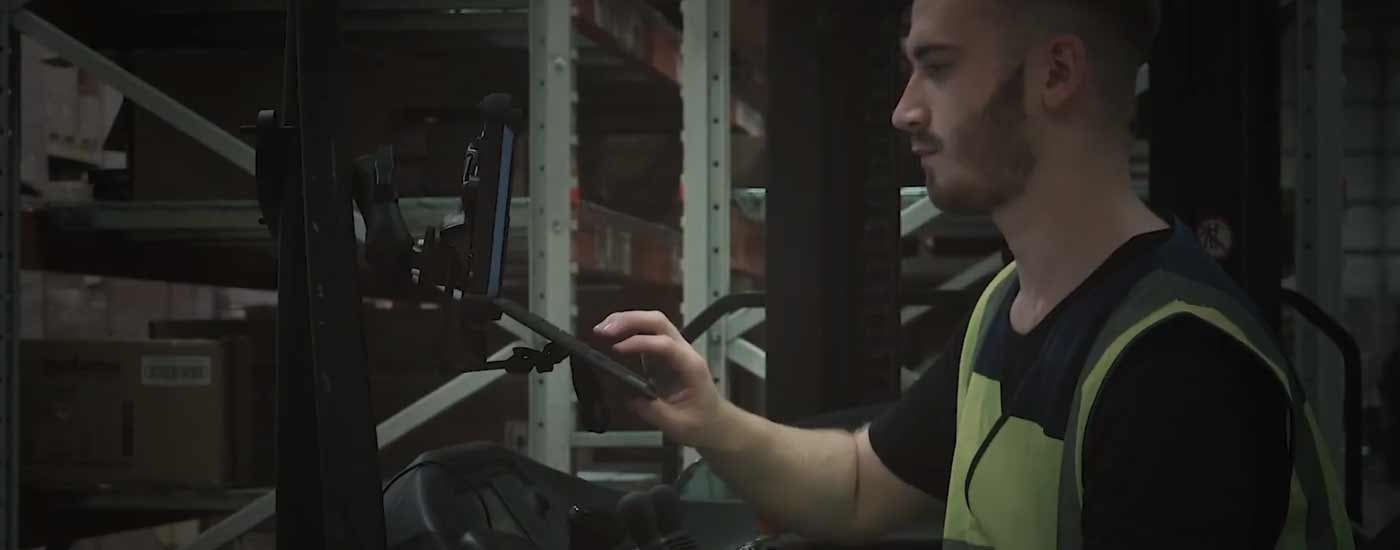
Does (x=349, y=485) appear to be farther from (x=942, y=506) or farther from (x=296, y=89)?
(x=942, y=506)

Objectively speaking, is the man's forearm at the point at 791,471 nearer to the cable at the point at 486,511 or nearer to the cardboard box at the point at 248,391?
the cable at the point at 486,511

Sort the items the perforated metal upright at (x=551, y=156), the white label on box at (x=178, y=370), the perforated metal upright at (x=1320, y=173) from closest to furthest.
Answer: the perforated metal upright at (x=1320, y=173) → the perforated metal upright at (x=551, y=156) → the white label on box at (x=178, y=370)

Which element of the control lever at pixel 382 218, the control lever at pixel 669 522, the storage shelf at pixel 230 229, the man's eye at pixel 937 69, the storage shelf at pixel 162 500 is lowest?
the storage shelf at pixel 162 500

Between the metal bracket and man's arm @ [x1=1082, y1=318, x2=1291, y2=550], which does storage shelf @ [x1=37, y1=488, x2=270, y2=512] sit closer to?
the metal bracket

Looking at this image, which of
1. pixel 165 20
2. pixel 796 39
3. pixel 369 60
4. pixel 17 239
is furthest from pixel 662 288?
pixel 796 39

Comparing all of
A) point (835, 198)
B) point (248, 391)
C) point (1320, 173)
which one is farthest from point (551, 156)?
point (1320, 173)

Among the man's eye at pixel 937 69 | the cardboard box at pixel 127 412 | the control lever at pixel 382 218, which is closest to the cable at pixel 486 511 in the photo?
the control lever at pixel 382 218

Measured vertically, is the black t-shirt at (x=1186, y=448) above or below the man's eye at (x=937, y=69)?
below

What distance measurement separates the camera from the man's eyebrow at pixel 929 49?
3.34 ft

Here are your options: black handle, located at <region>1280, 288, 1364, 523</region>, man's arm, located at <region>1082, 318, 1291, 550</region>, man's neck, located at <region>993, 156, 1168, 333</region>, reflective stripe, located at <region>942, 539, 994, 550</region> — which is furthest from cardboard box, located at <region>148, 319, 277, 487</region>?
man's arm, located at <region>1082, 318, 1291, 550</region>

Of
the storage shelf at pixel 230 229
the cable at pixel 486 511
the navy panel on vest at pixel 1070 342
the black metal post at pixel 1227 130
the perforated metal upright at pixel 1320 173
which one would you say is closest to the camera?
the navy panel on vest at pixel 1070 342

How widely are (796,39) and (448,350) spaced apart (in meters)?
1.35

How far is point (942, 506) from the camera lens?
1.39m

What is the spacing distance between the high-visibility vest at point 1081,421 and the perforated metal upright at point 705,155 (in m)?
1.90
